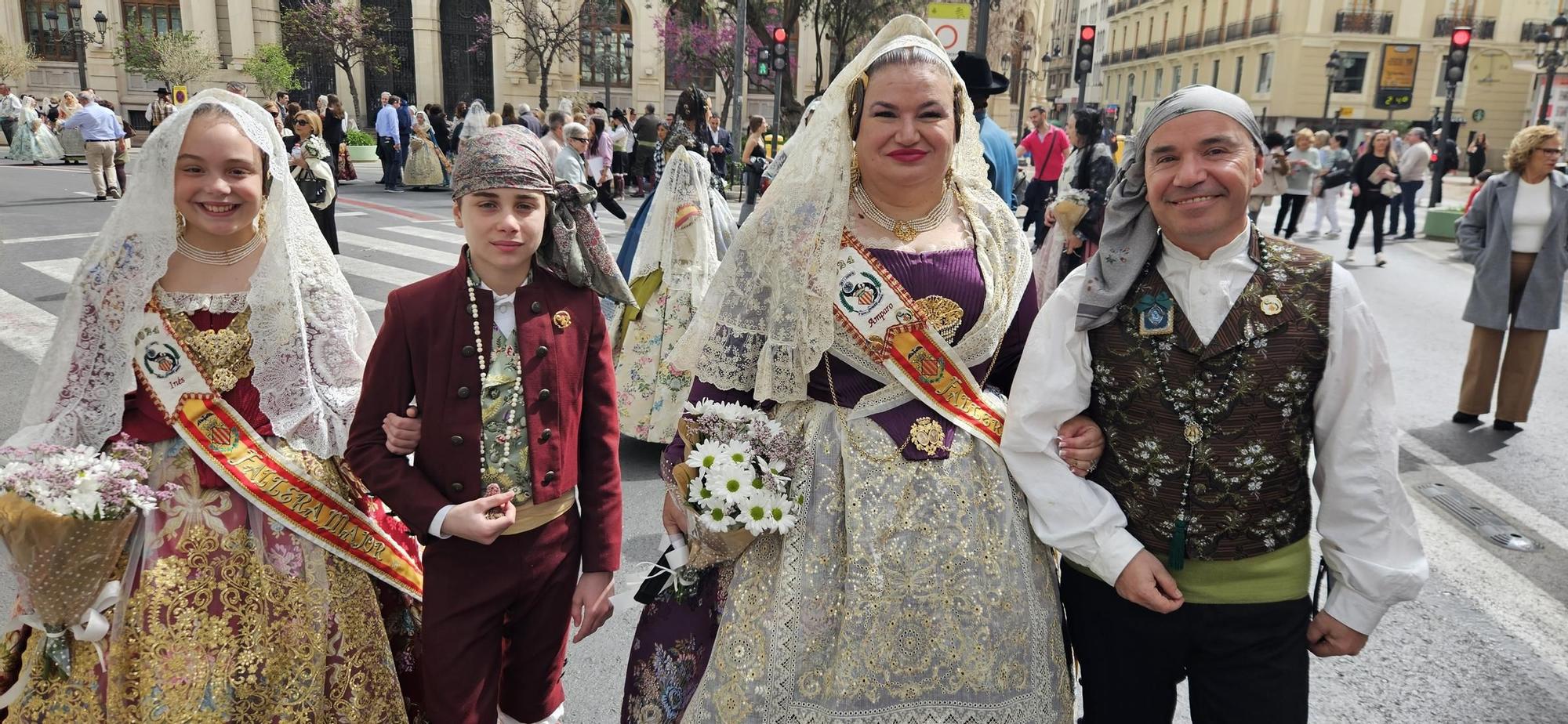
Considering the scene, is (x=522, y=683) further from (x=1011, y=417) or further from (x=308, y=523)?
(x=1011, y=417)

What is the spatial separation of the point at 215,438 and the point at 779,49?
1860 cm

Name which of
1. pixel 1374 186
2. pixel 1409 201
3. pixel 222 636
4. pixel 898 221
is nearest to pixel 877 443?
pixel 898 221

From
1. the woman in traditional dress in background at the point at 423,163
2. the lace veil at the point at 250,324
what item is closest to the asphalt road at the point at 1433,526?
the lace veil at the point at 250,324

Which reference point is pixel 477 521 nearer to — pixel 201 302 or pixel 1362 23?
pixel 201 302

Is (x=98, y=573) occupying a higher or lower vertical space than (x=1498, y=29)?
lower

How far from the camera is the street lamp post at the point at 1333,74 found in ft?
113

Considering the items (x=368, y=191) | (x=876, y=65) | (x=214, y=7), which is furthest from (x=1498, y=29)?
(x=214, y=7)

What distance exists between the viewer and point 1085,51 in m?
17.6

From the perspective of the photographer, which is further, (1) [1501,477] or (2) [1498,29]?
(2) [1498,29]

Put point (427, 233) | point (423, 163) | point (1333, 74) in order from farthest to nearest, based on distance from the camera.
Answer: point (1333, 74)
point (423, 163)
point (427, 233)

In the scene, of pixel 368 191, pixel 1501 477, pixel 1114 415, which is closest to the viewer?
pixel 1114 415

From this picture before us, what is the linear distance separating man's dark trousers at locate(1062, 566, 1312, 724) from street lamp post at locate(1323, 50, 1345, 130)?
38858 mm

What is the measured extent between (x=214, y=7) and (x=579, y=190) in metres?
44.0

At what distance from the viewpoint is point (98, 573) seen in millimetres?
2062
